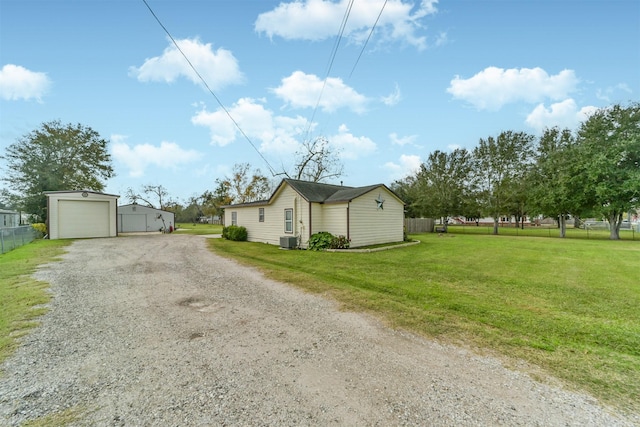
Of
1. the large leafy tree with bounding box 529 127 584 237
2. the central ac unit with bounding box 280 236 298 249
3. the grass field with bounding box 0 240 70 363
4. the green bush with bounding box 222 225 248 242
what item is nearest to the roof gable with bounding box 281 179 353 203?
the central ac unit with bounding box 280 236 298 249

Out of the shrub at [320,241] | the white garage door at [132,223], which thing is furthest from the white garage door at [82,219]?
the shrub at [320,241]

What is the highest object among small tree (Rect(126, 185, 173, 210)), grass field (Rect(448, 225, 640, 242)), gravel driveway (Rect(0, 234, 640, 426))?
small tree (Rect(126, 185, 173, 210))

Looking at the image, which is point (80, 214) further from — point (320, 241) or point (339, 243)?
point (339, 243)

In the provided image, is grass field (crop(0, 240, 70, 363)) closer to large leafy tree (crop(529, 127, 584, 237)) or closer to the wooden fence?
the wooden fence

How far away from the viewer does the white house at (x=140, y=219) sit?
27.4 meters

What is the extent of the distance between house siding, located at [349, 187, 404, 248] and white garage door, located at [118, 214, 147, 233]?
25068 mm

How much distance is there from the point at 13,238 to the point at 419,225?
29699mm

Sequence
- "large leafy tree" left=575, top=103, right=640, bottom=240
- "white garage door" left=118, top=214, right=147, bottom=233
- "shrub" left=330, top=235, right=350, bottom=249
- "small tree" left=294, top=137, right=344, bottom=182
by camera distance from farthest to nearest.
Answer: "small tree" left=294, top=137, right=344, bottom=182, "white garage door" left=118, top=214, right=147, bottom=233, "large leafy tree" left=575, top=103, right=640, bottom=240, "shrub" left=330, top=235, right=350, bottom=249

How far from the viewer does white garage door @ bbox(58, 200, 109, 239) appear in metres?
17.2

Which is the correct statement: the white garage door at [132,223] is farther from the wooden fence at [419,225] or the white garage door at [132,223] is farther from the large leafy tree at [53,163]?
the wooden fence at [419,225]

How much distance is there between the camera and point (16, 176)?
22031 millimetres

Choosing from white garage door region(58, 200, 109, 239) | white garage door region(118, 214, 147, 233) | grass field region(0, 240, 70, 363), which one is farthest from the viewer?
white garage door region(118, 214, 147, 233)

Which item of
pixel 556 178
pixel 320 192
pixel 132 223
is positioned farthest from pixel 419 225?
pixel 132 223

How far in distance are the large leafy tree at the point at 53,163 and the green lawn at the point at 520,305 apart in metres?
24.9
